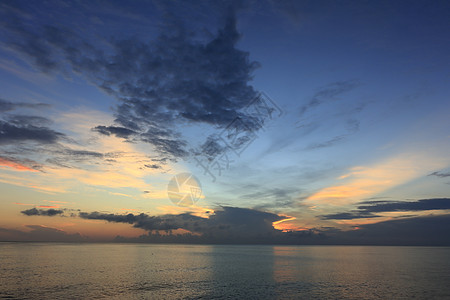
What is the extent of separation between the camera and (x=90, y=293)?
70125mm

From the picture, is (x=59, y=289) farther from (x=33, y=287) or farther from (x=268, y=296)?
(x=268, y=296)

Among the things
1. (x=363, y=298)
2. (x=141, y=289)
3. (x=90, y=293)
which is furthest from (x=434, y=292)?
(x=90, y=293)

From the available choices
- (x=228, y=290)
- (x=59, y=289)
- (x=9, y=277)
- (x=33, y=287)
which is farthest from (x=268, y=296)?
(x=9, y=277)

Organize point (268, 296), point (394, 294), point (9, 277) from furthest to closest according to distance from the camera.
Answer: point (9, 277), point (394, 294), point (268, 296)

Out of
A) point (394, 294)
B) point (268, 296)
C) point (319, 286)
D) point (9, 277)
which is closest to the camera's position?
point (268, 296)

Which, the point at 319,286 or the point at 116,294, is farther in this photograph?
the point at 319,286

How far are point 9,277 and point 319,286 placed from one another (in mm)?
104376

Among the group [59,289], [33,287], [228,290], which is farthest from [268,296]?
[33,287]

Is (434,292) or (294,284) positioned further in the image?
(294,284)

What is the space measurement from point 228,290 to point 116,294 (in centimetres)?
2992

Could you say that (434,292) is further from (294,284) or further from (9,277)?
(9,277)

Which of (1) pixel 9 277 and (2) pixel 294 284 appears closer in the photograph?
(2) pixel 294 284

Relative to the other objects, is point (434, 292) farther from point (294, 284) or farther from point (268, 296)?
point (268, 296)

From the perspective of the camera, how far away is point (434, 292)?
241 feet
